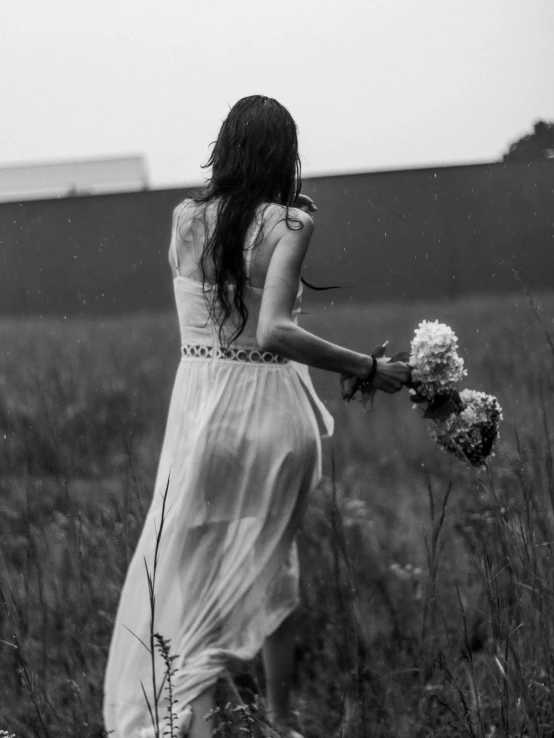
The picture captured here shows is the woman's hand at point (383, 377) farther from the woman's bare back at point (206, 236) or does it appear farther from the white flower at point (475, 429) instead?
the woman's bare back at point (206, 236)

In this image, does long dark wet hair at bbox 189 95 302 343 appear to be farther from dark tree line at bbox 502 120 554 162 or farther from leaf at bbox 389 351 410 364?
dark tree line at bbox 502 120 554 162

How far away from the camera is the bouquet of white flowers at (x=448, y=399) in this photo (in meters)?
1.85

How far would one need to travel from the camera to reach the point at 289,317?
183cm

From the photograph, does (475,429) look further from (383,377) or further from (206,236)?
(206,236)

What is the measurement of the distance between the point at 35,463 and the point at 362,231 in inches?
46.8

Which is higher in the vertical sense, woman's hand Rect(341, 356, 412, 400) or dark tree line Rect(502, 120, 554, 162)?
dark tree line Rect(502, 120, 554, 162)

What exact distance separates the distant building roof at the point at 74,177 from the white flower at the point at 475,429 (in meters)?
1.20

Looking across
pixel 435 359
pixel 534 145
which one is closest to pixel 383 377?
pixel 435 359

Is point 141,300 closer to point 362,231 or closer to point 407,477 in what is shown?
point 362,231

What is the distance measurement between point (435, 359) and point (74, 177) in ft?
4.17

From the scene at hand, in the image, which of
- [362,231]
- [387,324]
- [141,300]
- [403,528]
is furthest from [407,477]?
[141,300]

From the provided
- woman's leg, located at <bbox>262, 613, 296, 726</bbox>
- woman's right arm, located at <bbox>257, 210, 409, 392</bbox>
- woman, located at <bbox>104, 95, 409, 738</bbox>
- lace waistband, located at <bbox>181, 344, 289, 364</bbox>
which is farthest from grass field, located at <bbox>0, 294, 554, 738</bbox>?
woman's right arm, located at <bbox>257, 210, 409, 392</bbox>

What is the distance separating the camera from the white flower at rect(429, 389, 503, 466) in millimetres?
1849

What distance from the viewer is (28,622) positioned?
2510mm
